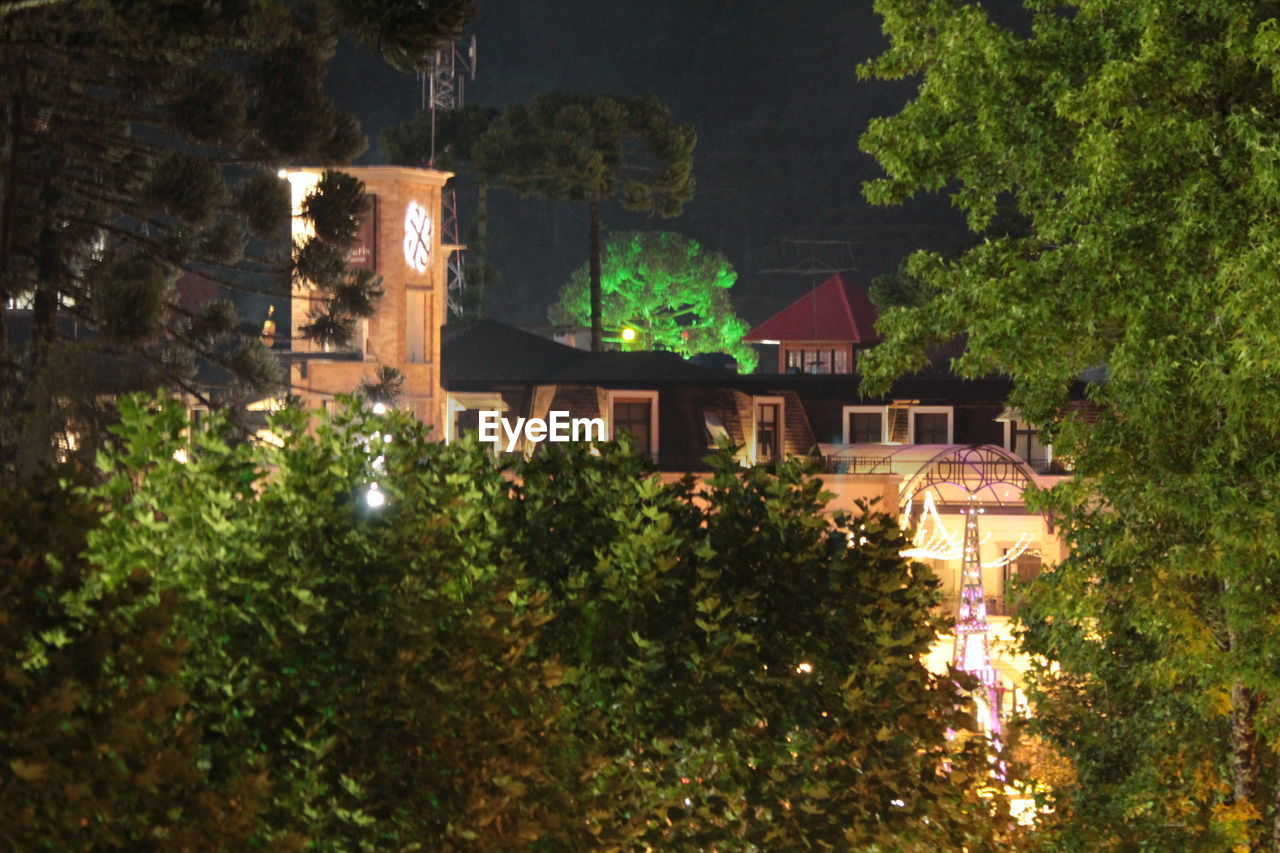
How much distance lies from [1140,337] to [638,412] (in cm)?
3205

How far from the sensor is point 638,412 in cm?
4809

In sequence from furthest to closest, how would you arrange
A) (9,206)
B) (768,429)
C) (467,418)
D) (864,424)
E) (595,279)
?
(595,279)
(864,424)
(467,418)
(768,429)
(9,206)

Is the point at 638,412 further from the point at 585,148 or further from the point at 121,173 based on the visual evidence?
the point at 121,173

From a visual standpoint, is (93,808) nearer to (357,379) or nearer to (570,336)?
(357,379)

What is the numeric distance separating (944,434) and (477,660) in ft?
161

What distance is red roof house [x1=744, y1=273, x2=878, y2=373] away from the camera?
74000 millimetres

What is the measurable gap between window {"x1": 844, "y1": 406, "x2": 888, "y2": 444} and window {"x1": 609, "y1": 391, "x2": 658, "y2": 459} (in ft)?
28.5

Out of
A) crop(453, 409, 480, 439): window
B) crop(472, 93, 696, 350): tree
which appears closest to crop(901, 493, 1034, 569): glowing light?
crop(453, 409, 480, 439): window

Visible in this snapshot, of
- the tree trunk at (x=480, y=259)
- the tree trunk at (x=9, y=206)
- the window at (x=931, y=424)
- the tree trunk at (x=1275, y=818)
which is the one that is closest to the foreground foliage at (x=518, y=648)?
the tree trunk at (x=1275, y=818)

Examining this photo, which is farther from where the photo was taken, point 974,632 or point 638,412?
point 638,412

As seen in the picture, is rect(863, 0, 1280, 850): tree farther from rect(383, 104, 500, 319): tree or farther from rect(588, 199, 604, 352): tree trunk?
rect(588, 199, 604, 352): tree trunk

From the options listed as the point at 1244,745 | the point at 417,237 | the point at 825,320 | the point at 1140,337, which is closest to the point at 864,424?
the point at 417,237

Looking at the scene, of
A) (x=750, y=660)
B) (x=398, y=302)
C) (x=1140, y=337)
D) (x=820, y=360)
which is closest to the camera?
(x=750, y=660)

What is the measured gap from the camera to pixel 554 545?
7.79 m
